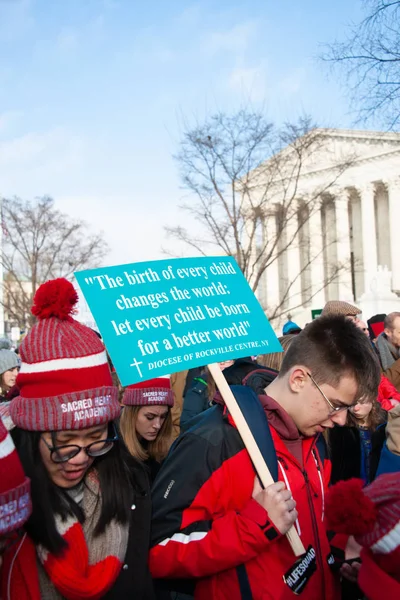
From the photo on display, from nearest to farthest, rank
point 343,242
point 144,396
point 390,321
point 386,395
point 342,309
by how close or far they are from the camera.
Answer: point 386,395 < point 144,396 < point 342,309 < point 390,321 < point 343,242

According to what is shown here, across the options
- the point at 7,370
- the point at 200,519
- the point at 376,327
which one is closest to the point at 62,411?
the point at 200,519

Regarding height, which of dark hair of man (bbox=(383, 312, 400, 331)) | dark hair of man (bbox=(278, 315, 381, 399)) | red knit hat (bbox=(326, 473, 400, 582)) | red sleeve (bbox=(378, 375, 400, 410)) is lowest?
red knit hat (bbox=(326, 473, 400, 582))

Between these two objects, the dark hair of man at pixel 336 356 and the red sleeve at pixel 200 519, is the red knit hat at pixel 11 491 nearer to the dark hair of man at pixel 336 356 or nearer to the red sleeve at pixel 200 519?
the red sleeve at pixel 200 519

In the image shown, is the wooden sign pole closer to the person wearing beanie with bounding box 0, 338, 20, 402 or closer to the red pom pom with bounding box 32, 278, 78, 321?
the red pom pom with bounding box 32, 278, 78, 321

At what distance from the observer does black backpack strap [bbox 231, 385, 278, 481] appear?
232 cm

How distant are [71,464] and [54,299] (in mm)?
593

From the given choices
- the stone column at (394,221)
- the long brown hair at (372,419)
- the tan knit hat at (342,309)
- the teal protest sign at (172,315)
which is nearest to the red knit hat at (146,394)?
the long brown hair at (372,419)

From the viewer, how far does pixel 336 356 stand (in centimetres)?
249

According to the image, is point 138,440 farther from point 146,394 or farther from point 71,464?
point 71,464

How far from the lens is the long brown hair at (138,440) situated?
4.45 metres

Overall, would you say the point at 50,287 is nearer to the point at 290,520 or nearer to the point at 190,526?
the point at 190,526

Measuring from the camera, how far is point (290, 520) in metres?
2.16

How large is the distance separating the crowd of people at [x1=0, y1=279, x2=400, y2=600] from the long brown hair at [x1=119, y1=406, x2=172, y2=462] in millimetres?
2003

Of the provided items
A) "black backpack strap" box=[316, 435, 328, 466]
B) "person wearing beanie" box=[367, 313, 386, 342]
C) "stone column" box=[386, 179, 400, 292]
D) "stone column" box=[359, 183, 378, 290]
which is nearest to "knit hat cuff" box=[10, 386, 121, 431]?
"black backpack strap" box=[316, 435, 328, 466]
